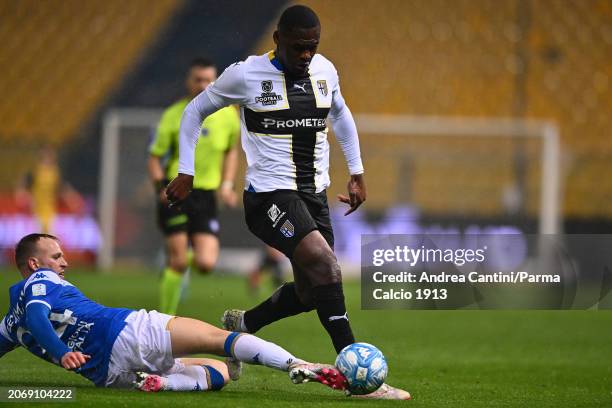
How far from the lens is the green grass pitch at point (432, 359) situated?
19.3 ft

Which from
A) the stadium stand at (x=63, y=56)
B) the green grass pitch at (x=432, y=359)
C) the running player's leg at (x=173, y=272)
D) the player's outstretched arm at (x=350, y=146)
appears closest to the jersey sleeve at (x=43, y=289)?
the green grass pitch at (x=432, y=359)

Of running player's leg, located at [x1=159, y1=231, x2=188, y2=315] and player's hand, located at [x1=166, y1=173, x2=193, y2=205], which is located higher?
player's hand, located at [x1=166, y1=173, x2=193, y2=205]

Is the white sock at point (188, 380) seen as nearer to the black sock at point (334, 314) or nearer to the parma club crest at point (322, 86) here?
the black sock at point (334, 314)

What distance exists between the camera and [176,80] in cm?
2031

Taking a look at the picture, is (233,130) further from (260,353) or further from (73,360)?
(73,360)

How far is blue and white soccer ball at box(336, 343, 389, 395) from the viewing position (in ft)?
18.0

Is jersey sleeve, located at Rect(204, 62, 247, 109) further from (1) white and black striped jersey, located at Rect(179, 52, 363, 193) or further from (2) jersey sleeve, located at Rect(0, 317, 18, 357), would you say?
(2) jersey sleeve, located at Rect(0, 317, 18, 357)

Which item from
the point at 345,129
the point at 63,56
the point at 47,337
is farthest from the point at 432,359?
the point at 63,56

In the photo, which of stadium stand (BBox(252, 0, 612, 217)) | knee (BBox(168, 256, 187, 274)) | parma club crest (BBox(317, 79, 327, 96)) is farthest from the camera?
stadium stand (BBox(252, 0, 612, 217))

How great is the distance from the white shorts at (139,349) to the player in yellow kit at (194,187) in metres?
3.64

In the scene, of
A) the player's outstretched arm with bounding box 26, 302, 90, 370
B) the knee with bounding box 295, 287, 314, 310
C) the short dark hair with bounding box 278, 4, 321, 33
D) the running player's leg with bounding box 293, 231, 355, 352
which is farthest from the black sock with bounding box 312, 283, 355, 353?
the short dark hair with bounding box 278, 4, 321, 33

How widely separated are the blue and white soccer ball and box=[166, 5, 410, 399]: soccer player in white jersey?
0.36 metres

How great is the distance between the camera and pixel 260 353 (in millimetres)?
5621

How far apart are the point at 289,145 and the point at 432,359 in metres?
2.71
